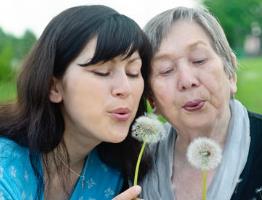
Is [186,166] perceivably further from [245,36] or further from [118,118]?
[245,36]

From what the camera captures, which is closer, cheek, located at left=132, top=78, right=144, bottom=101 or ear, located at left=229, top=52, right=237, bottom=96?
cheek, located at left=132, top=78, right=144, bottom=101

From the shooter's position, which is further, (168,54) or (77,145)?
(77,145)

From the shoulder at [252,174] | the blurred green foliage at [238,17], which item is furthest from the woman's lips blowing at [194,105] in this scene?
the blurred green foliage at [238,17]

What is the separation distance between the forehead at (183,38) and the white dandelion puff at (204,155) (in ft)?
1.60

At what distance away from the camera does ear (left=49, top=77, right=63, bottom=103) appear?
2.18m

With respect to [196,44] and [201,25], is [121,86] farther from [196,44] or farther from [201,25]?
[201,25]

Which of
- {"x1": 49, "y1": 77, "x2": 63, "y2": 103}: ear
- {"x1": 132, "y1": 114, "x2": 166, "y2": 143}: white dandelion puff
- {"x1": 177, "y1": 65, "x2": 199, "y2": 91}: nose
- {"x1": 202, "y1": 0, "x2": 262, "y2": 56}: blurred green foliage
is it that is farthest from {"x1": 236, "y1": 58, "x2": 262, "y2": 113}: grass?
{"x1": 202, "y1": 0, "x2": 262, "y2": 56}: blurred green foliage

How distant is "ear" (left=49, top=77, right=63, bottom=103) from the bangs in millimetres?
227

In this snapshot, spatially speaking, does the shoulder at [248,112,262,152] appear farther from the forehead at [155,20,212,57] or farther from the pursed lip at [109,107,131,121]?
the pursed lip at [109,107,131,121]

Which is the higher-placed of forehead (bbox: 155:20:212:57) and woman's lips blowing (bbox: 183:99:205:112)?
forehead (bbox: 155:20:212:57)

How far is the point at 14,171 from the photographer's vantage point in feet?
6.98

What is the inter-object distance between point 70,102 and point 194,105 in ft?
1.72

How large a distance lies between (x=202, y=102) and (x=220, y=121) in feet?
0.58

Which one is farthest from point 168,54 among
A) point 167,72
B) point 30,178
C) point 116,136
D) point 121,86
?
point 30,178
